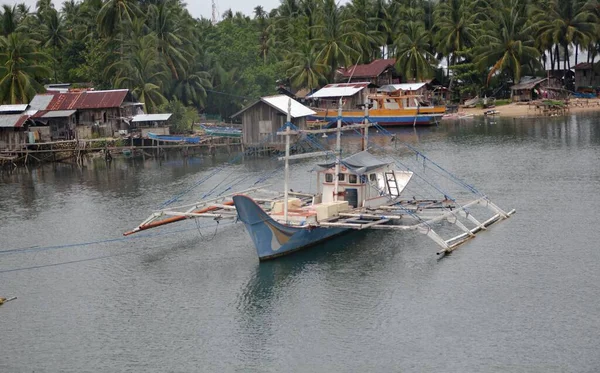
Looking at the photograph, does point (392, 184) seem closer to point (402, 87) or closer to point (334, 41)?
point (402, 87)

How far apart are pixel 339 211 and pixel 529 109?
2390 inches

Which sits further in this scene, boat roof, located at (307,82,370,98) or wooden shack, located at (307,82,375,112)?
wooden shack, located at (307,82,375,112)

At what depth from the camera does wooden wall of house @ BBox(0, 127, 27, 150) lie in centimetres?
6488

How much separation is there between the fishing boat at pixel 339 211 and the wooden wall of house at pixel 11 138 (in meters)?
30.6

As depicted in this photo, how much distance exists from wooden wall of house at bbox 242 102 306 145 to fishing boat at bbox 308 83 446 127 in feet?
48.8

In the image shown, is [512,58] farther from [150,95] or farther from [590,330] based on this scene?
[590,330]

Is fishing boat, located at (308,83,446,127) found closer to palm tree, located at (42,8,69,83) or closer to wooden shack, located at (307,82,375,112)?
wooden shack, located at (307,82,375,112)

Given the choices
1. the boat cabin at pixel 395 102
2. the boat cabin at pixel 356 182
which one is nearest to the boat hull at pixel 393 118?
the boat cabin at pixel 395 102

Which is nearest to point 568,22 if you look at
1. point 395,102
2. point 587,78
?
point 587,78

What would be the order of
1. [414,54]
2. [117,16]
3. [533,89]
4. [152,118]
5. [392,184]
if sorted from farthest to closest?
[533,89] < [414,54] < [117,16] < [152,118] < [392,184]

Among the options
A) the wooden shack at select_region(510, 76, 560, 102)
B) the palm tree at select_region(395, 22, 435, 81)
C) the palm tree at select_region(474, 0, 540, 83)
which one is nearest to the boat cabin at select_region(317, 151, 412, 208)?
the palm tree at select_region(395, 22, 435, 81)

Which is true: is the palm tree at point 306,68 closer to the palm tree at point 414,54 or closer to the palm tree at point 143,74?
the palm tree at point 414,54

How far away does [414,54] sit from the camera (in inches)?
3656

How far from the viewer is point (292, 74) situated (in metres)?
90.6
